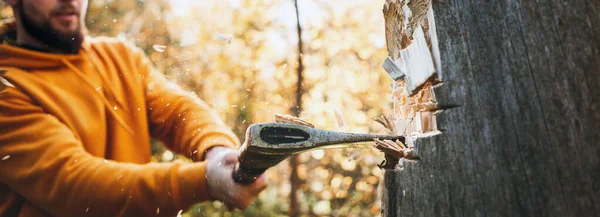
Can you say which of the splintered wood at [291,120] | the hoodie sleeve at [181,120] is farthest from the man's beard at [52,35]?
the splintered wood at [291,120]

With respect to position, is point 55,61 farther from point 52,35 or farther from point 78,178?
point 78,178

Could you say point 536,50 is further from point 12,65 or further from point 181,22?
point 181,22

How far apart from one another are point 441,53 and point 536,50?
0.51 ft

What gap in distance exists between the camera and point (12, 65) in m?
1.89

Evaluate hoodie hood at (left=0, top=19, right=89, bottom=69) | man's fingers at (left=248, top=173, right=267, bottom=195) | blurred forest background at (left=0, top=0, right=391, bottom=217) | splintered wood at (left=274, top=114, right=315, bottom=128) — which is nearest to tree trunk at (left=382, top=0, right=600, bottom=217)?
splintered wood at (left=274, top=114, right=315, bottom=128)

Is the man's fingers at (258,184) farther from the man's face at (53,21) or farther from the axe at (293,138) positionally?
the man's face at (53,21)

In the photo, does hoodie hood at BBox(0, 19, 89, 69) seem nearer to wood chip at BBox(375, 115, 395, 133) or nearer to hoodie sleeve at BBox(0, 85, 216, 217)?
hoodie sleeve at BBox(0, 85, 216, 217)

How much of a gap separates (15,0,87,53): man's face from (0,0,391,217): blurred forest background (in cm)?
233

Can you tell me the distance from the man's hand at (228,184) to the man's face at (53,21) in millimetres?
996

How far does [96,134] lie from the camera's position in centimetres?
193

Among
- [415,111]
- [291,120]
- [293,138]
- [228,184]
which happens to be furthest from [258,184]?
[415,111]

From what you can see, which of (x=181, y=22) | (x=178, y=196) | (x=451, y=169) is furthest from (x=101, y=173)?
(x=181, y=22)

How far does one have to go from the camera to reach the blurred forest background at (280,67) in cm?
476

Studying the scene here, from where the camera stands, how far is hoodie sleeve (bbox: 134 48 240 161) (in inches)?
74.0
